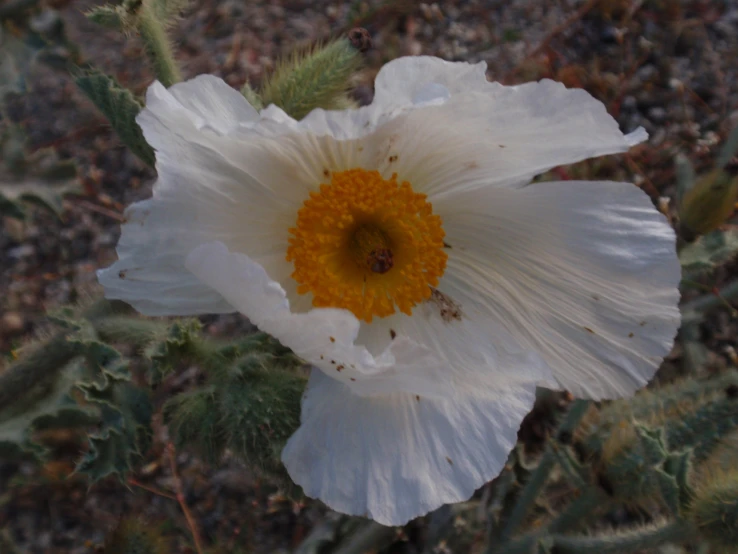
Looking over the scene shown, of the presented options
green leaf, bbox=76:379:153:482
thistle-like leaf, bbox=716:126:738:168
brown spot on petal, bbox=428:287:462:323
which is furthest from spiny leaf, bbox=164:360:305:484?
thistle-like leaf, bbox=716:126:738:168

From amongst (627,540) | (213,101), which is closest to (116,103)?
(213,101)

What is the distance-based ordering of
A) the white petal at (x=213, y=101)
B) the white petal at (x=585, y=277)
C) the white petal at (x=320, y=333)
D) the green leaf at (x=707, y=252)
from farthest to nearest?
the green leaf at (x=707, y=252) → the white petal at (x=585, y=277) → the white petal at (x=213, y=101) → the white petal at (x=320, y=333)

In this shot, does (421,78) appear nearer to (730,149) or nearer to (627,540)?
(627,540)

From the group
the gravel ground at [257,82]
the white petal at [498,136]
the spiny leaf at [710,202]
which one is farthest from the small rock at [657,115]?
the white petal at [498,136]

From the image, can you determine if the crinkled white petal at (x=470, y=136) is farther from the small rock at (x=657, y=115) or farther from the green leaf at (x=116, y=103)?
the small rock at (x=657, y=115)

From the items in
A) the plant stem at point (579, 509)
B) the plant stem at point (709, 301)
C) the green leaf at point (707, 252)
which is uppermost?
the green leaf at point (707, 252)

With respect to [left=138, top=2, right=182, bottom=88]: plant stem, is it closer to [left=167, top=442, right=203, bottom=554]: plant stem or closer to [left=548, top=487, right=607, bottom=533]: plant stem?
[left=167, top=442, right=203, bottom=554]: plant stem

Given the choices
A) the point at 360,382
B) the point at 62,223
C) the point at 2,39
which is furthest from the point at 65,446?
the point at 360,382

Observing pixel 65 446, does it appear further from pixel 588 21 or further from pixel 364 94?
pixel 588 21
